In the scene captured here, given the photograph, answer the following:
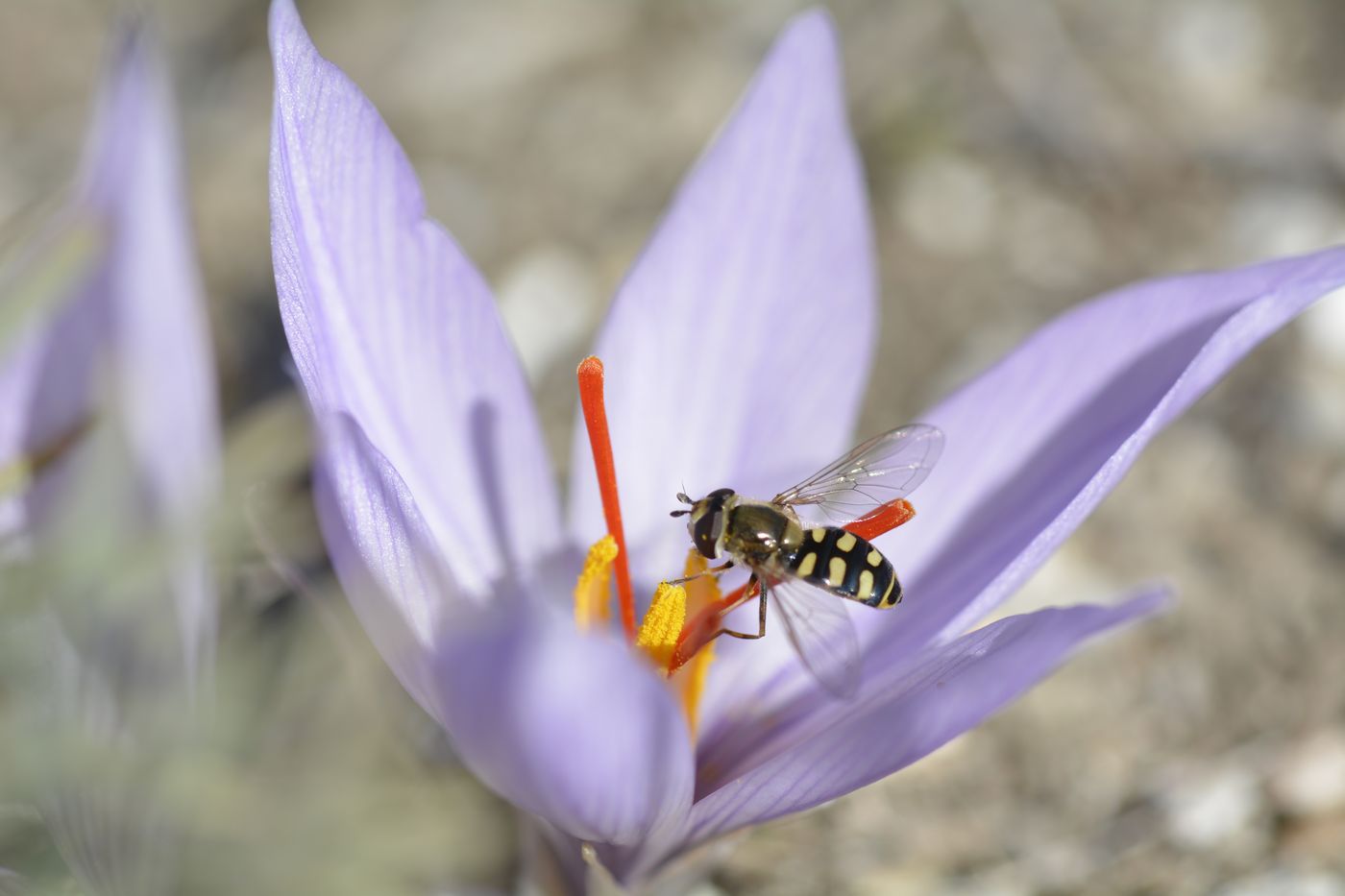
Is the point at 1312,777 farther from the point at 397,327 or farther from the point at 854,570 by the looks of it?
the point at 397,327

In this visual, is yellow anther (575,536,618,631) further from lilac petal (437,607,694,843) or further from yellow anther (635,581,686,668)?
lilac petal (437,607,694,843)

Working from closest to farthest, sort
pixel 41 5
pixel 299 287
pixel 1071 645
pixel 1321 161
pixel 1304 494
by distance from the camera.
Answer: pixel 1071 645 → pixel 299 287 → pixel 1304 494 → pixel 1321 161 → pixel 41 5

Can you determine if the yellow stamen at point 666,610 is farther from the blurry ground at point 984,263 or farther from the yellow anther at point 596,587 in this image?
the blurry ground at point 984,263

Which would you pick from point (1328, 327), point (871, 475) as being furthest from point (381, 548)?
point (1328, 327)

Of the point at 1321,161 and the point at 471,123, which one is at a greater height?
the point at 471,123

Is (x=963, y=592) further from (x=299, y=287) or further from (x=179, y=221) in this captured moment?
(x=179, y=221)

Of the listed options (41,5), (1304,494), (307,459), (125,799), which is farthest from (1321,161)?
(41,5)

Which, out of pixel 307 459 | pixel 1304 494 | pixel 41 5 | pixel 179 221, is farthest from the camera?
pixel 41 5

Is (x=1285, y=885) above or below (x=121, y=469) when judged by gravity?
below
